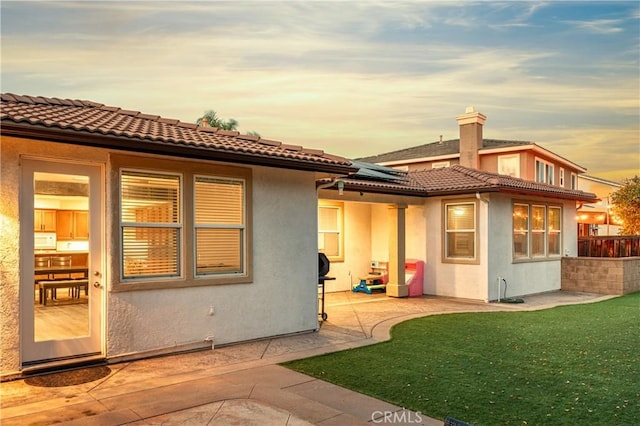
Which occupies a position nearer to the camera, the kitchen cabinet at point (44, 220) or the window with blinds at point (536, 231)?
the kitchen cabinet at point (44, 220)

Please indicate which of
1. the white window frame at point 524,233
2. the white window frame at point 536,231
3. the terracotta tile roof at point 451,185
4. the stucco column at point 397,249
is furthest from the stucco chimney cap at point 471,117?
the stucco column at point 397,249

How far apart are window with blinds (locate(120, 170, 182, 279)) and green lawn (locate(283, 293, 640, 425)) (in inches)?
99.0

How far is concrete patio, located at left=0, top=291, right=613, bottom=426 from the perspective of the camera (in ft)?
15.4

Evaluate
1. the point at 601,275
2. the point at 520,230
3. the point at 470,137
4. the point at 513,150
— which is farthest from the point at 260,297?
the point at 513,150

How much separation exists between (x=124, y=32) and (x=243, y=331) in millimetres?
7816

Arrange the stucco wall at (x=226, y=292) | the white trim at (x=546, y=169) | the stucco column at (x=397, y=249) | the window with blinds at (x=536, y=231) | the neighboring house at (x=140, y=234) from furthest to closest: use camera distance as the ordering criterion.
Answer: the white trim at (x=546, y=169) → the window with blinds at (x=536, y=231) → the stucco column at (x=397, y=249) → the neighboring house at (x=140, y=234) → the stucco wall at (x=226, y=292)

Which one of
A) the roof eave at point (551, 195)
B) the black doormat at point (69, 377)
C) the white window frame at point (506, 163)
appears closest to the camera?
the black doormat at point (69, 377)

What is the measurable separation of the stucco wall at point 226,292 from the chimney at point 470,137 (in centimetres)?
1687

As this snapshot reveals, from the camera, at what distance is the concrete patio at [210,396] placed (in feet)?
15.4

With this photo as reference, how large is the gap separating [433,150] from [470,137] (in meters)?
4.06

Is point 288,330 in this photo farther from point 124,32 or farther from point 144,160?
point 124,32

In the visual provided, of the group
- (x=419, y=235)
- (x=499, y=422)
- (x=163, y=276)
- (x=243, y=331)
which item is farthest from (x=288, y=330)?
(x=419, y=235)

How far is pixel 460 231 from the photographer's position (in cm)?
1368

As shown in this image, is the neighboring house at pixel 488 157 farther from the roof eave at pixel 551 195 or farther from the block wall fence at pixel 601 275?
the block wall fence at pixel 601 275
